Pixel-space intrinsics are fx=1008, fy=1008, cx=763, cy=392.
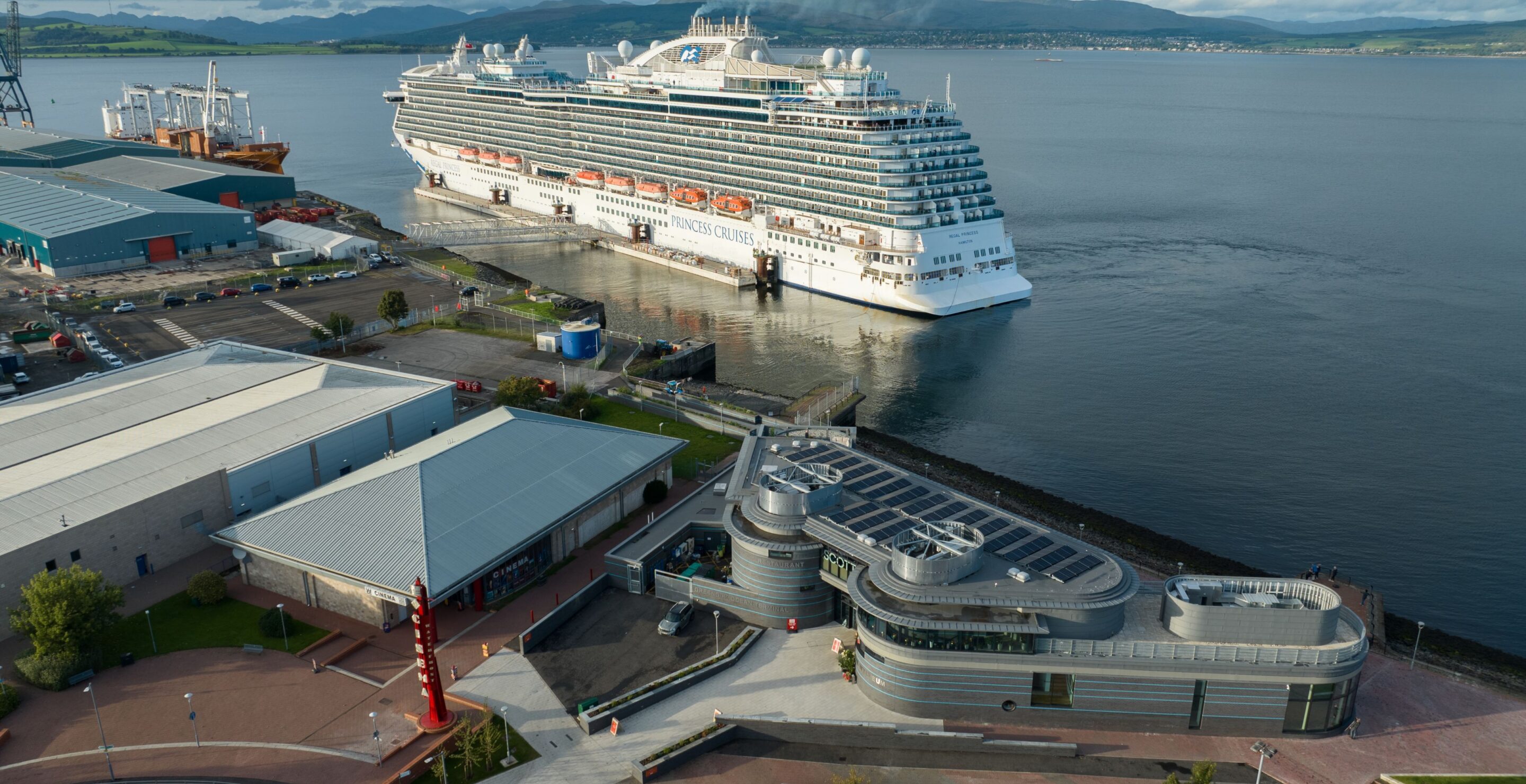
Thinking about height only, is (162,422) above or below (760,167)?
below

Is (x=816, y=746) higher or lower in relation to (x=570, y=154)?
lower

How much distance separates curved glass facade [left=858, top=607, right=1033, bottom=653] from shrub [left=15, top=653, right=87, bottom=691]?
2692cm

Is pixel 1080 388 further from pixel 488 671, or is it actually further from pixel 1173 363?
pixel 488 671

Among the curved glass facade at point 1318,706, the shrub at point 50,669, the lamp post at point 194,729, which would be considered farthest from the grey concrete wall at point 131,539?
the curved glass facade at point 1318,706

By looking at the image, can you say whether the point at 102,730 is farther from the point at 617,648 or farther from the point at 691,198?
the point at 691,198

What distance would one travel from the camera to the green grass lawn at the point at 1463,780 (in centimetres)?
2920

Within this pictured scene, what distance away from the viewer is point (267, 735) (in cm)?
3116

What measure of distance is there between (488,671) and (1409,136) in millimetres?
Result: 215966

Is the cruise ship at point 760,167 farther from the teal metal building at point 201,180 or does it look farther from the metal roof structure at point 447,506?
the metal roof structure at point 447,506

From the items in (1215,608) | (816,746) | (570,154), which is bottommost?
(816,746)

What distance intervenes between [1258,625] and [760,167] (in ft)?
237

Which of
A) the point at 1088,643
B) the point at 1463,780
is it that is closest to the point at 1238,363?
the point at 1463,780

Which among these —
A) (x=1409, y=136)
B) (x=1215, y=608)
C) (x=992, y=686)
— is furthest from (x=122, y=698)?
(x=1409, y=136)

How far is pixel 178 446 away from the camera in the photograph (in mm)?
44062
